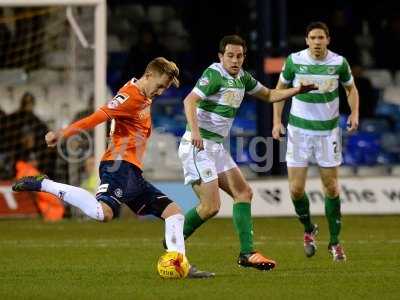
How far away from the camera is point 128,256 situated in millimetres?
11977

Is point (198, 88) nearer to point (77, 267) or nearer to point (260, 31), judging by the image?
point (77, 267)

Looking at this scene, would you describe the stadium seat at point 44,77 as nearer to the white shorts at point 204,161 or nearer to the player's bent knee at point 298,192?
the player's bent knee at point 298,192

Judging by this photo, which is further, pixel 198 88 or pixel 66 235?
pixel 66 235

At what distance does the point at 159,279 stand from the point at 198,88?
68.1 inches

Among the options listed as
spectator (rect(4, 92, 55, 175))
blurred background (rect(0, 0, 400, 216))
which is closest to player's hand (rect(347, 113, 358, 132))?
blurred background (rect(0, 0, 400, 216))

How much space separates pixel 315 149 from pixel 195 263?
68.0 inches

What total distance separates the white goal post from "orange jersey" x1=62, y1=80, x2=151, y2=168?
7414 mm

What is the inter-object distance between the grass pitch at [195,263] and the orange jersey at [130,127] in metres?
0.95

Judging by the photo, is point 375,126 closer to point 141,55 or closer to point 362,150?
point 362,150

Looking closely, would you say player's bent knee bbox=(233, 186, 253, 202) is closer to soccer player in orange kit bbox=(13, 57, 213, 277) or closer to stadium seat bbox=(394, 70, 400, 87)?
soccer player in orange kit bbox=(13, 57, 213, 277)

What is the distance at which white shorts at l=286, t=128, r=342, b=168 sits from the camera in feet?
39.4

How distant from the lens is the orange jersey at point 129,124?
9750 millimetres

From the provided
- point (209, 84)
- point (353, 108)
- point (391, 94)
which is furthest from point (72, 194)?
point (391, 94)

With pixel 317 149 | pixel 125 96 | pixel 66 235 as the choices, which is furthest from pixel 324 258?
pixel 66 235
